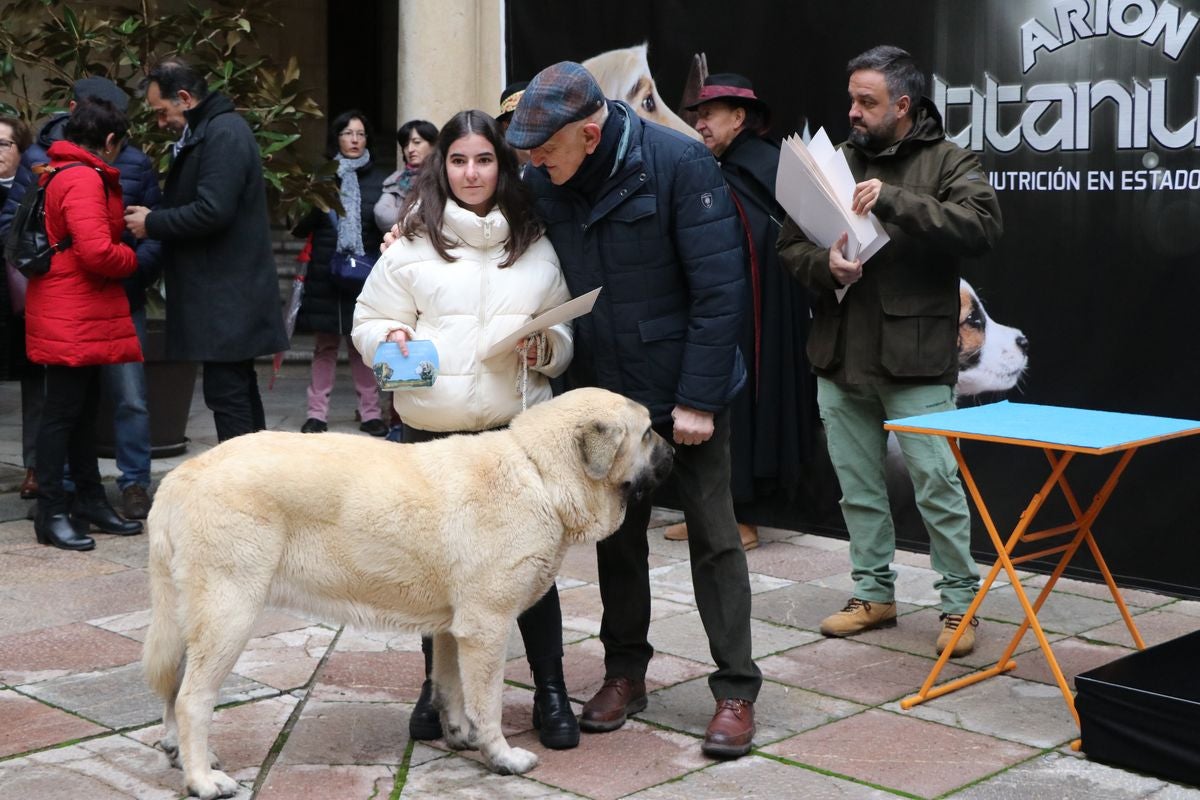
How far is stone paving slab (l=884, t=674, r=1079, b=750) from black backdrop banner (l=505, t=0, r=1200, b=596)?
4.91 ft

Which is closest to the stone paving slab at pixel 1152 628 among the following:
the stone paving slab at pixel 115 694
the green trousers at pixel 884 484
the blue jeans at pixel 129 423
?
the green trousers at pixel 884 484

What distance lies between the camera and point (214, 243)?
Answer: 7141mm

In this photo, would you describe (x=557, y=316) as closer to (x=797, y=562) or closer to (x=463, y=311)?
(x=463, y=311)

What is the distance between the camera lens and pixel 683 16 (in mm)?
7766

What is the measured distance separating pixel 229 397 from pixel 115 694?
91.7 inches

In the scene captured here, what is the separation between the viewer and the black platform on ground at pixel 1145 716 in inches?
165

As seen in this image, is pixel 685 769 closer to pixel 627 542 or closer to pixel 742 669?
pixel 742 669

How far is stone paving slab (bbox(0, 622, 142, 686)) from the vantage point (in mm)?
5293

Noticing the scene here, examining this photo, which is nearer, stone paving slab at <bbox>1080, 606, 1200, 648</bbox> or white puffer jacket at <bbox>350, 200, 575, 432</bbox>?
white puffer jacket at <bbox>350, 200, 575, 432</bbox>

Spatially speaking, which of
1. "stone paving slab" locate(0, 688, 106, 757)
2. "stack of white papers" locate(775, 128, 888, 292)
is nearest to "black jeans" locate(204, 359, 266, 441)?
"stone paving slab" locate(0, 688, 106, 757)

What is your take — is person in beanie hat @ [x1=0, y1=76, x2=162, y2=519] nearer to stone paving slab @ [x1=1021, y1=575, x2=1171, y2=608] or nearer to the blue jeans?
the blue jeans

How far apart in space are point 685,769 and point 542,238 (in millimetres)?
1716

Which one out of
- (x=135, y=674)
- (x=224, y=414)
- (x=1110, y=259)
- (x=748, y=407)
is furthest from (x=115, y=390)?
(x=1110, y=259)

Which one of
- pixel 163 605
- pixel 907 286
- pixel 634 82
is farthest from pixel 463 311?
pixel 634 82
